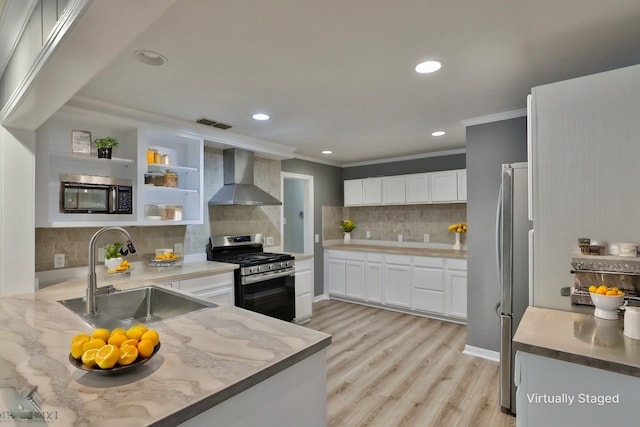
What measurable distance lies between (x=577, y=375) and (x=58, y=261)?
3.49m

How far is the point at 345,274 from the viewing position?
5141 mm

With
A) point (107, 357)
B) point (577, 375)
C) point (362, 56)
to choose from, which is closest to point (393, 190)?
point (362, 56)

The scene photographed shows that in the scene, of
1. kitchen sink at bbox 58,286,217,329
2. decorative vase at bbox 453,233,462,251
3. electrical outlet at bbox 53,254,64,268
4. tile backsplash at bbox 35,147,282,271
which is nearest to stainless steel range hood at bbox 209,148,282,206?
tile backsplash at bbox 35,147,282,271

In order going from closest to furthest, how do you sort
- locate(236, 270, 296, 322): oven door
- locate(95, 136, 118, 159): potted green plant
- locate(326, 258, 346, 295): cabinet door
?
locate(95, 136, 118, 159): potted green plant < locate(236, 270, 296, 322): oven door < locate(326, 258, 346, 295): cabinet door

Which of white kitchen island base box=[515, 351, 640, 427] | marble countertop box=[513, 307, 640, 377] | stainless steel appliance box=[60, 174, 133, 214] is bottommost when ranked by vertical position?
white kitchen island base box=[515, 351, 640, 427]

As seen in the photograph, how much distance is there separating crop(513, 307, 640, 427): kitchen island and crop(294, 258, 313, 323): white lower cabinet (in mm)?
2903

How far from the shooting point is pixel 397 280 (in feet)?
15.1

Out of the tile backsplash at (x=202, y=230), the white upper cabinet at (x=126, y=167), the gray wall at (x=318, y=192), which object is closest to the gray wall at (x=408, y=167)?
the gray wall at (x=318, y=192)

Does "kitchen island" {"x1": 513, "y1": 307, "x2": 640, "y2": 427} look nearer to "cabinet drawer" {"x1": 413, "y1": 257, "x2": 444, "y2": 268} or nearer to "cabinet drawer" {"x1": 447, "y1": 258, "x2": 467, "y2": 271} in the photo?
"cabinet drawer" {"x1": 447, "y1": 258, "x2": 467, "y2": 271}

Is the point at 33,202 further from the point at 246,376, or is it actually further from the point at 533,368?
the point at 533,368

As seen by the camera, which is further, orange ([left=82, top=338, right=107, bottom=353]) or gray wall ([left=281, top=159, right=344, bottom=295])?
gray wall ([left=281, top=159, right=344, bottom=295])

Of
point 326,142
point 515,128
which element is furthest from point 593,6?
point 326,142

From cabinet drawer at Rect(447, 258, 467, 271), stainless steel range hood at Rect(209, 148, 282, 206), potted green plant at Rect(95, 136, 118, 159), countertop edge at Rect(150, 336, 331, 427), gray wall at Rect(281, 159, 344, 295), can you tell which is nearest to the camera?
countertop edge at Rect(150, 336, 331, 427)

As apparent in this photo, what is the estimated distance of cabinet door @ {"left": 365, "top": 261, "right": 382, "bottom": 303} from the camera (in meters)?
4.77
